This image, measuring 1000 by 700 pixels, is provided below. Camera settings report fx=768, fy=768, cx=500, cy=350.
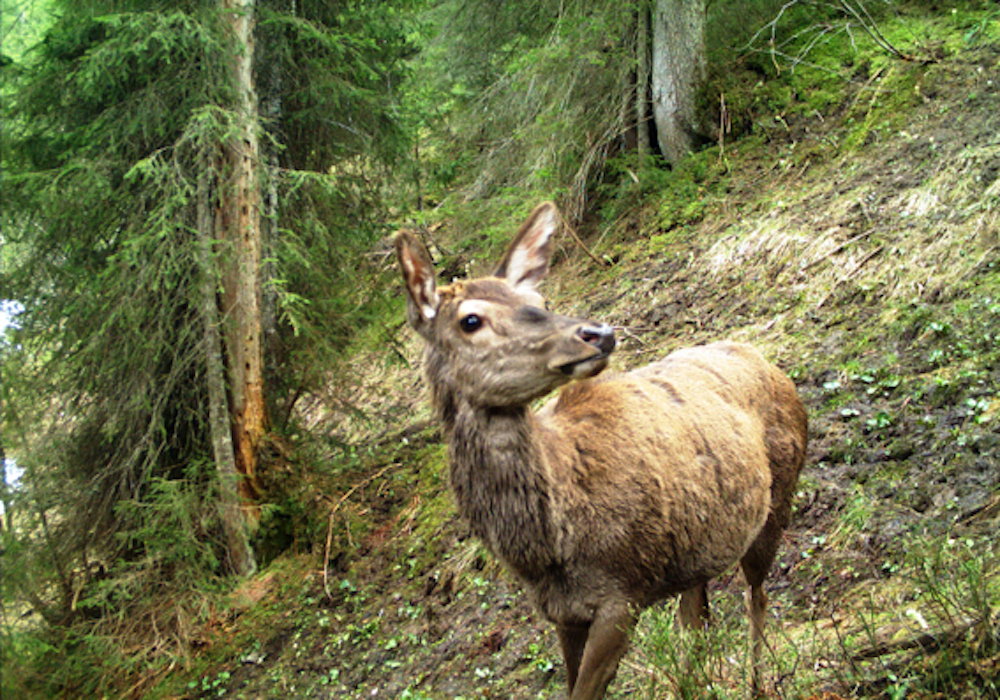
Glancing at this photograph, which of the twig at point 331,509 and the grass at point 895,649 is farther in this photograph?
the twig at point 331,509

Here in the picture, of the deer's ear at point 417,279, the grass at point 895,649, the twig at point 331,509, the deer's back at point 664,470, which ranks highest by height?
the deer's ear at point 417,279

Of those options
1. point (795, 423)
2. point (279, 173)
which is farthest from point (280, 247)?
point (795, 423)

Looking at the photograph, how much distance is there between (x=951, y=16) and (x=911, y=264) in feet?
14.6

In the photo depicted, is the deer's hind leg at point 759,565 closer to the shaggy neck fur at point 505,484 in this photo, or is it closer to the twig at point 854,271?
the shaggy neck fur at point 505,484

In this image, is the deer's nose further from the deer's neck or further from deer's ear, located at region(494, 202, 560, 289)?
deer's ear, located at region(494, 202, 560, 289)

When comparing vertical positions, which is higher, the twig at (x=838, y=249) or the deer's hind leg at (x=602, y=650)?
the deer's hind leg at (x=602, y=650)

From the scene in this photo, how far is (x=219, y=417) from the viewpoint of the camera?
8008 millimetres

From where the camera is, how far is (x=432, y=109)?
13125 mm

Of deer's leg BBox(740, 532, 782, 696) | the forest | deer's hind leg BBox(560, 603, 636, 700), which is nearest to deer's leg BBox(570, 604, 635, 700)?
deer's hind leg BBox(560, 603, 636, 700)

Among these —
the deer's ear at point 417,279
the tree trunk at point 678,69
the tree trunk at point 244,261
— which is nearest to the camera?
the deer's ear at point 417,279

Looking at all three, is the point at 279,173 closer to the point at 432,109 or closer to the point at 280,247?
the point at 280,247

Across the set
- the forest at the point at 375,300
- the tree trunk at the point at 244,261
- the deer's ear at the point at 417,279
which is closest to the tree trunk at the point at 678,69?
the forest at the point at 375,300

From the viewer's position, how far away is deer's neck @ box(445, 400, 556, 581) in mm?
3602

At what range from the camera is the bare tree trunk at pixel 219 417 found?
25.3 feet
